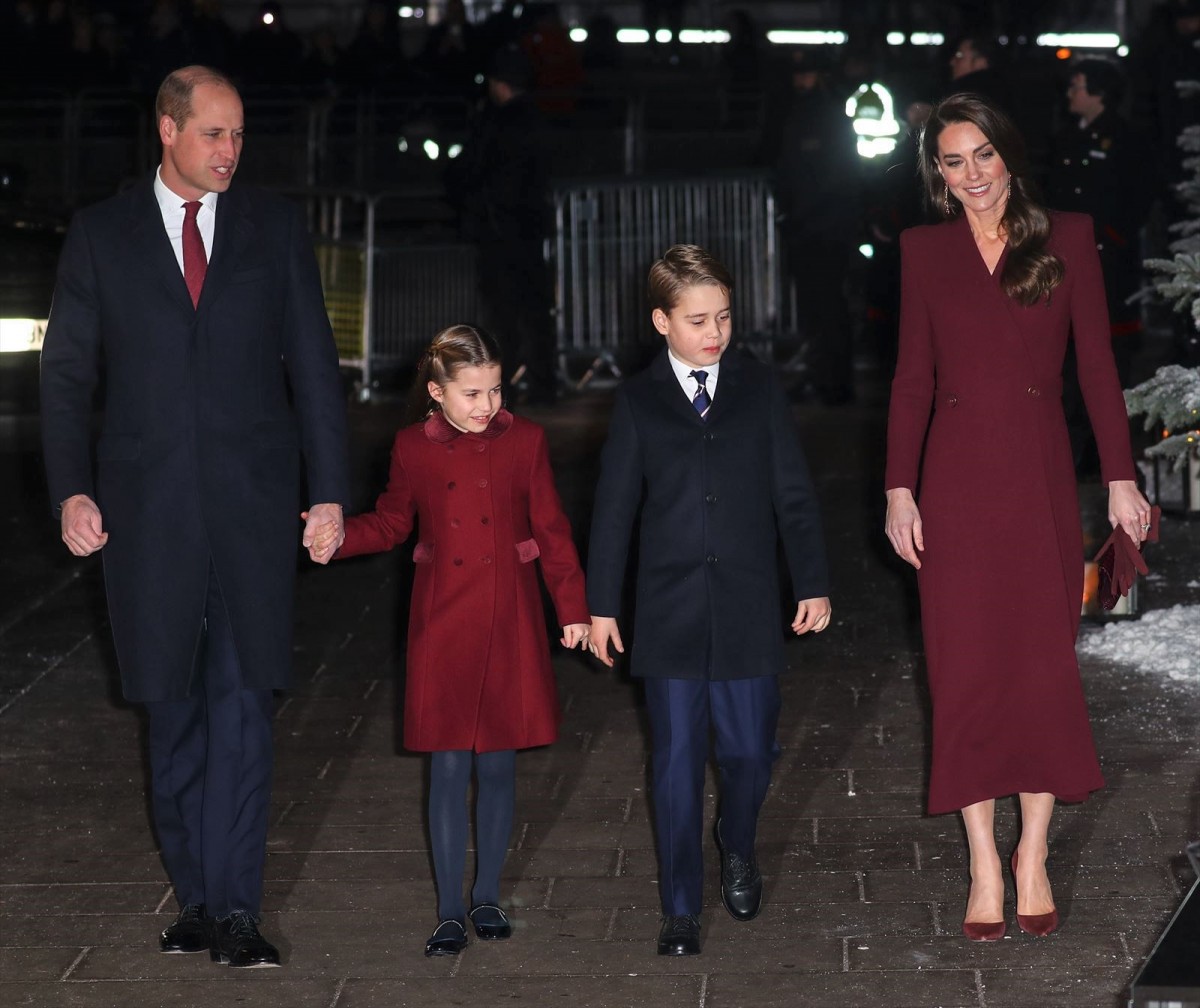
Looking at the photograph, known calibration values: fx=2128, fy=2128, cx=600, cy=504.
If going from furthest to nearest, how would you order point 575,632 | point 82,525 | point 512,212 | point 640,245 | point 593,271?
point 640,245
point 593,271
point 512,212
point 575,632
point 82,525

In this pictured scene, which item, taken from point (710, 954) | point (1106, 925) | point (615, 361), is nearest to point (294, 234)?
point (710, 954)

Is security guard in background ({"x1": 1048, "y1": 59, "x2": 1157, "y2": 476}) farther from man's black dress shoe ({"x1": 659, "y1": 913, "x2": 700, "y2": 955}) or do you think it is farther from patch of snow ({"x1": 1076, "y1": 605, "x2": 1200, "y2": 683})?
man's black dress shoe ({"x1": 659, "y1": 913, "x2": 700, "y2": 955})

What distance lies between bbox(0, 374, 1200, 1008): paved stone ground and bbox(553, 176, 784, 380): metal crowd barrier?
20.7 feet

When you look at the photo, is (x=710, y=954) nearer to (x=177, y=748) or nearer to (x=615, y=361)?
(x=177, y=748)

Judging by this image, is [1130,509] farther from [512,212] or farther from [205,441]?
[512,212]

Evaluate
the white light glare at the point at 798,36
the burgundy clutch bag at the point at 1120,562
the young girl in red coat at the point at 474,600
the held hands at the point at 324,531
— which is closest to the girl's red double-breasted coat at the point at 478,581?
the young girl in red coat at the point at 474,600

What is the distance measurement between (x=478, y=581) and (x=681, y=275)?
35.4 inches

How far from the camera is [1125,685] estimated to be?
7.56 meters

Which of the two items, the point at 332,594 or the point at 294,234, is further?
the point at 332,594

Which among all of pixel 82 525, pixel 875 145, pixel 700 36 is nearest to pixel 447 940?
pixel 82 525

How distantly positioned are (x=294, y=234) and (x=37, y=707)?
127 inches

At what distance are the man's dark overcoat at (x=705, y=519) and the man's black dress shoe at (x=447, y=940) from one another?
770mm

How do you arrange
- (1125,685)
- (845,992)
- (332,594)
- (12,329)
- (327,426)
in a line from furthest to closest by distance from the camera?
1. (12,329)
2. (332,594)
3. (1125,685)
4. (327,426)
5. (845,992)

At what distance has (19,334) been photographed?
36.9 ft
